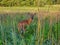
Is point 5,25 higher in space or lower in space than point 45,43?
higher

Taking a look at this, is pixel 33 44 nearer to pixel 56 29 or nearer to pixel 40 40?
pixel 40 40

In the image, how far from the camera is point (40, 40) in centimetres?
207

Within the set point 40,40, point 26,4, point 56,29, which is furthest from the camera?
point 26,4

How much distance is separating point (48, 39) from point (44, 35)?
0.07 m

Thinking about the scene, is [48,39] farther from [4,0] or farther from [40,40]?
[4,0]

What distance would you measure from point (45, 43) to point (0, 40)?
45 cm

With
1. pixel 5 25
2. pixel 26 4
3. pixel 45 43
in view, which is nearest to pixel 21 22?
pixel 5 25

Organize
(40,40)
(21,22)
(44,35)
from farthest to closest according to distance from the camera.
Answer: (21,22) → (44,35) → (40,40)

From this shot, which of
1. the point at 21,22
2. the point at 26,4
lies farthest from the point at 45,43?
the point at 26,4

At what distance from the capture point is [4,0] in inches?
179

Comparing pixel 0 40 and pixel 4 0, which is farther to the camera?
pixel 4 0

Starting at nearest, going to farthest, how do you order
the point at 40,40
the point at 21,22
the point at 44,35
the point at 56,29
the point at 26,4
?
the point at 40,40, the point at 44,35, the point at 56,29, the point at 21,22, the point at 26,4

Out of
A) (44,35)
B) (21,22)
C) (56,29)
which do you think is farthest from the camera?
(21,22)

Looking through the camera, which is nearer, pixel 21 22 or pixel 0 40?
pixel 0 40
